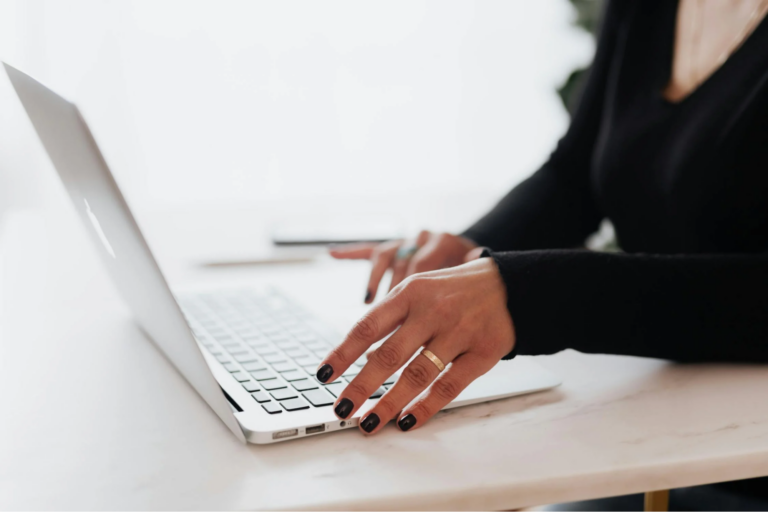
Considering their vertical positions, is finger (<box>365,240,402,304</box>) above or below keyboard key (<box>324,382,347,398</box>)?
below

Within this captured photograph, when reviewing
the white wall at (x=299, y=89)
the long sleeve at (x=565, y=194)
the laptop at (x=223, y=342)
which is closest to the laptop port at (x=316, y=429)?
the laptop at (x=223, y=342)

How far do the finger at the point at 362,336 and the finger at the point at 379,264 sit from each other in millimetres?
255

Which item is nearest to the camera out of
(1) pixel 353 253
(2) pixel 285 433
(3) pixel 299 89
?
(2) pixel 285 433

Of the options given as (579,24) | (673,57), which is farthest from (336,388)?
(579,24)

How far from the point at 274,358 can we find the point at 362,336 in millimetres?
131

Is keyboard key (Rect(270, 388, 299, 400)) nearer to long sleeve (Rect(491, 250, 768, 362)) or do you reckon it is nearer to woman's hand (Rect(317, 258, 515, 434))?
woman's hand (Rect(317, 258, 515, 434))

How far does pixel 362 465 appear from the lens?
42cm

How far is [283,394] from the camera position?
0.49 meters

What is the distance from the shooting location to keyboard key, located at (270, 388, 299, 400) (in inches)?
19.2

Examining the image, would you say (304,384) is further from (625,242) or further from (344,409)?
(625,242)

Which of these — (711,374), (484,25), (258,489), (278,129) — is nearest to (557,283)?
(711,374)

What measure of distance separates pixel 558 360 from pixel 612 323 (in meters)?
0.08

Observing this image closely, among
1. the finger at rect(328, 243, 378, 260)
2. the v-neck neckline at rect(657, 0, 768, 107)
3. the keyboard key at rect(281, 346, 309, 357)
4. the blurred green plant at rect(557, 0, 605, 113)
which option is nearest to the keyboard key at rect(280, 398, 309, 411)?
the keyboard key at rect(281, 346, 309, 357)

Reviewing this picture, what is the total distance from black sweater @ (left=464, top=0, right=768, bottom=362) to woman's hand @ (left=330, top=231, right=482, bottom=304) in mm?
70
